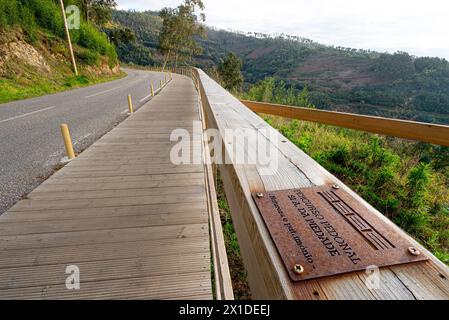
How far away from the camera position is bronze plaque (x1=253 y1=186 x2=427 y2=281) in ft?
2.28

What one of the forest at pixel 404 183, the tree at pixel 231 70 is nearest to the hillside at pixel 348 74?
the tree at pixel 231 70

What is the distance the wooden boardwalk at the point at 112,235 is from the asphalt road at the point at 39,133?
0.53 metres

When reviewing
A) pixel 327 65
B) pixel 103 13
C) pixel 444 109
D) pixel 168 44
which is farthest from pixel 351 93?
pixel 103 13

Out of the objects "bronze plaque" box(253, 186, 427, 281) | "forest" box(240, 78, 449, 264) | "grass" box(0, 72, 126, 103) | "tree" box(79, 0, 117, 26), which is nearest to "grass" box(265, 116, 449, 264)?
"forest" box(240, 78, 449, 264)

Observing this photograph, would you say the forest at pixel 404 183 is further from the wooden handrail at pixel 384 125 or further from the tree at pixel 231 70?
the tree at pixel 231 70

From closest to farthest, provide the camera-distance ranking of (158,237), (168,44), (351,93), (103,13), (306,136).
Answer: (158,237) → (306,136) → (103,13) → (168,44) → (351,93)

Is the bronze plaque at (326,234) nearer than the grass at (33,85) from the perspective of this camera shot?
Yes

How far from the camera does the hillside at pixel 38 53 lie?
13.6 meters

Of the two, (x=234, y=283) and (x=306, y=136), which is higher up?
(x=306, y=136)

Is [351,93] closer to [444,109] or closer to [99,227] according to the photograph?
[444,109]
